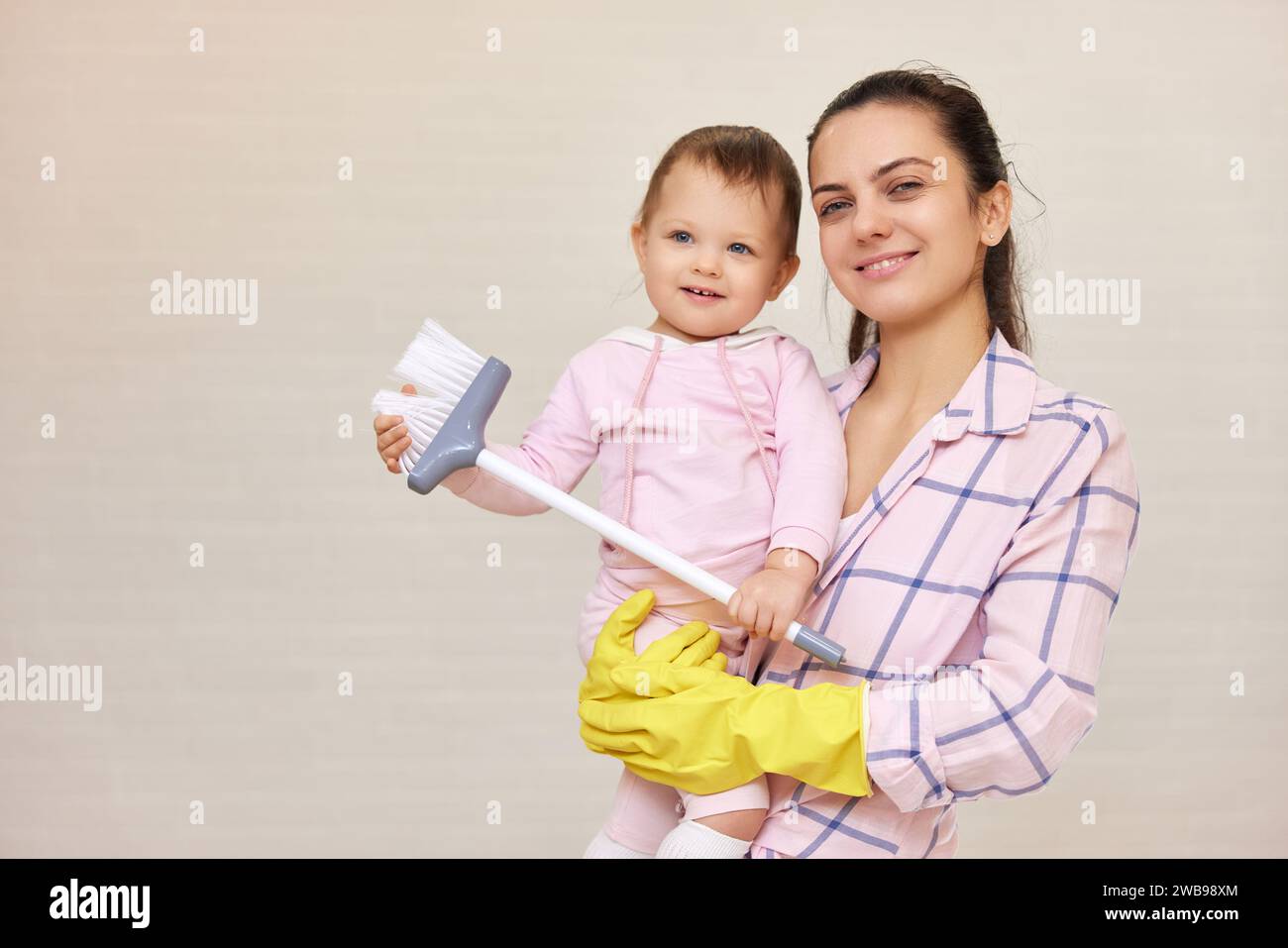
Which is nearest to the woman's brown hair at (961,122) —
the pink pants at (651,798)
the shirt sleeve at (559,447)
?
the shirt sleeve at (559,447)

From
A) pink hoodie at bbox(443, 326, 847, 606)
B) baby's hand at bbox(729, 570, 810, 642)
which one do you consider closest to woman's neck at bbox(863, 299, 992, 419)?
pink hoodie at bbox(443, 326, 847, 606)

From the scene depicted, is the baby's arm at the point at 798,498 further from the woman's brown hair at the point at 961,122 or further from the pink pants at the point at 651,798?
the woman's brown hair at the point at 961,122

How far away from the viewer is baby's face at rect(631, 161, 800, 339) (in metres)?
1.93

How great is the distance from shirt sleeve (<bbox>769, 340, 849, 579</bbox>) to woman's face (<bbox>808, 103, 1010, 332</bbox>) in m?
0.14

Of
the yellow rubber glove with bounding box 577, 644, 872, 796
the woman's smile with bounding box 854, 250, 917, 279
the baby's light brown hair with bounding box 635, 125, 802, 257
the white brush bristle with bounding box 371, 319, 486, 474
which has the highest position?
the baby's light brown hair with bounding box 635, 125, 802, 257

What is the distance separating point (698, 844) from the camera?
1712mm

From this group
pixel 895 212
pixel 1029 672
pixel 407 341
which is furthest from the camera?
pixel 407 341

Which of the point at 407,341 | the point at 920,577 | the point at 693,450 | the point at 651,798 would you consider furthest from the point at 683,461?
the point at 407,341

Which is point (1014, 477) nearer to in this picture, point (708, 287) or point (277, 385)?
point (708, 287)

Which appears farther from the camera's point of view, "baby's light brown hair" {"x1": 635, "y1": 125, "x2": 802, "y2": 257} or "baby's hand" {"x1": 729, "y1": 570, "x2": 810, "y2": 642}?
"baby's light brown hair" {"x1": 635, "y1": 125, "x2": 802, "y2": 257}

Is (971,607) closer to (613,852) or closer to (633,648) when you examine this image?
(633,648)

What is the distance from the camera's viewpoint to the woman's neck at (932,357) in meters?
1.90

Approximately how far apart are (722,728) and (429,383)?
2.06ft

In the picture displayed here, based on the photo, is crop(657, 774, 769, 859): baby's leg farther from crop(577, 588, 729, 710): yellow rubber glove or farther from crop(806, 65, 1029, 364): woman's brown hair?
crop(806, 65, 1029, 364): woman's brown hair
